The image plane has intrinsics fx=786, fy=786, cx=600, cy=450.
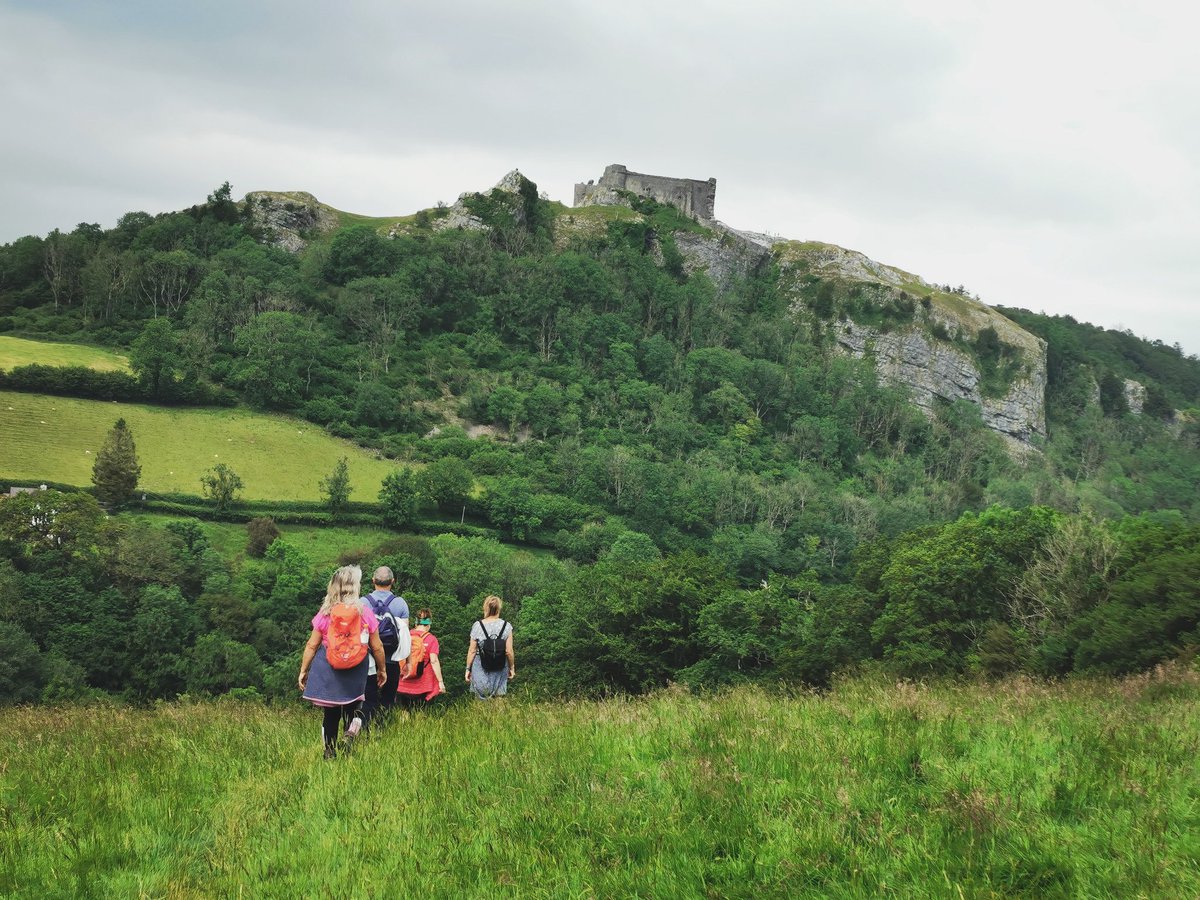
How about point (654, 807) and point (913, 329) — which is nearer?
point (654, 807)

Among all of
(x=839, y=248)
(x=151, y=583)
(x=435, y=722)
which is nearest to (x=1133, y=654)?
(x=435, y=722)

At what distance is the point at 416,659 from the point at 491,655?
1.06 m

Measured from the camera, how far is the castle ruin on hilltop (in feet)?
604

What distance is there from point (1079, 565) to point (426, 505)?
68310 millimetres

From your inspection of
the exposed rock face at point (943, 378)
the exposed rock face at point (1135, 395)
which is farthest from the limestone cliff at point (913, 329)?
the exposed rock face at point (1135, 395)

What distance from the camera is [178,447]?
8388 centimetres

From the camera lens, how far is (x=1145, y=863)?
3.50 m

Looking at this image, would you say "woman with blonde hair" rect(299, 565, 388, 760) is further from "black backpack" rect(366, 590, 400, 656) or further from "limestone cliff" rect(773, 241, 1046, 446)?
"limestone cliff" rect(773, 241, 1046, 446)

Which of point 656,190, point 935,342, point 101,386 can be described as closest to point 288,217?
point 101,386

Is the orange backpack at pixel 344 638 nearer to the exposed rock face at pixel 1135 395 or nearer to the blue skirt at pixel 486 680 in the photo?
the blue skirt at pixel 486 680

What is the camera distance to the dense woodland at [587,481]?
112 ft

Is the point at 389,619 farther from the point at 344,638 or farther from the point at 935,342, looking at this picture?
the point at 935,342

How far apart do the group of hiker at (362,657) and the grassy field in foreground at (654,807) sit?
0.45 metres

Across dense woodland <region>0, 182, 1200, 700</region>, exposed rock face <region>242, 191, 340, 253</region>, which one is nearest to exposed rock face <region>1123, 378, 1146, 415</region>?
dense woodland <region>0, 182, 1200, 700</region>
